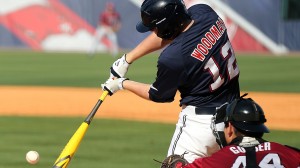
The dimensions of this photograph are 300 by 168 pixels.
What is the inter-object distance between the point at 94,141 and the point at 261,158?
6.97m

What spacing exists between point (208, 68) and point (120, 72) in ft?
Answer: 3.13

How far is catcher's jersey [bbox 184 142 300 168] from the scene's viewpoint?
493 cm

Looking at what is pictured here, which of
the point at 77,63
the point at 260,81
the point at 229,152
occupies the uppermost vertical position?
the point at 77,63

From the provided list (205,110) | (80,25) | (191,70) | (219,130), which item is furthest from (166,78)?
(80,25)

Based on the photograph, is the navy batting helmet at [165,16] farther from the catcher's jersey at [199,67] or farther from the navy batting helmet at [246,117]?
the navy batting helmet at [246,117]

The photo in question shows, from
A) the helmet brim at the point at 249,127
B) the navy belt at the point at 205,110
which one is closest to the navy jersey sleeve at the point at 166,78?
the navy belt at the point at 205,110

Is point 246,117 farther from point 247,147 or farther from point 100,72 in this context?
point 100,72

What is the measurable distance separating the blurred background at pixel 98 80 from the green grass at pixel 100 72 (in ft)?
0.10

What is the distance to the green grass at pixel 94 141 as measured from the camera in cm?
992

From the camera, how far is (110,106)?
16547 mm

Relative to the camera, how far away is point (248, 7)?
3725cm

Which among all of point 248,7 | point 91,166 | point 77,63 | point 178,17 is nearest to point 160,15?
point 178,17

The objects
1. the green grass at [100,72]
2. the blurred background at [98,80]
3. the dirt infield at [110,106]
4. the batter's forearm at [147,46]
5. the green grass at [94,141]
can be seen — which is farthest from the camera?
the green grass at [100,72]

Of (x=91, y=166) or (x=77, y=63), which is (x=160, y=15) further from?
(x=77, y=63)
